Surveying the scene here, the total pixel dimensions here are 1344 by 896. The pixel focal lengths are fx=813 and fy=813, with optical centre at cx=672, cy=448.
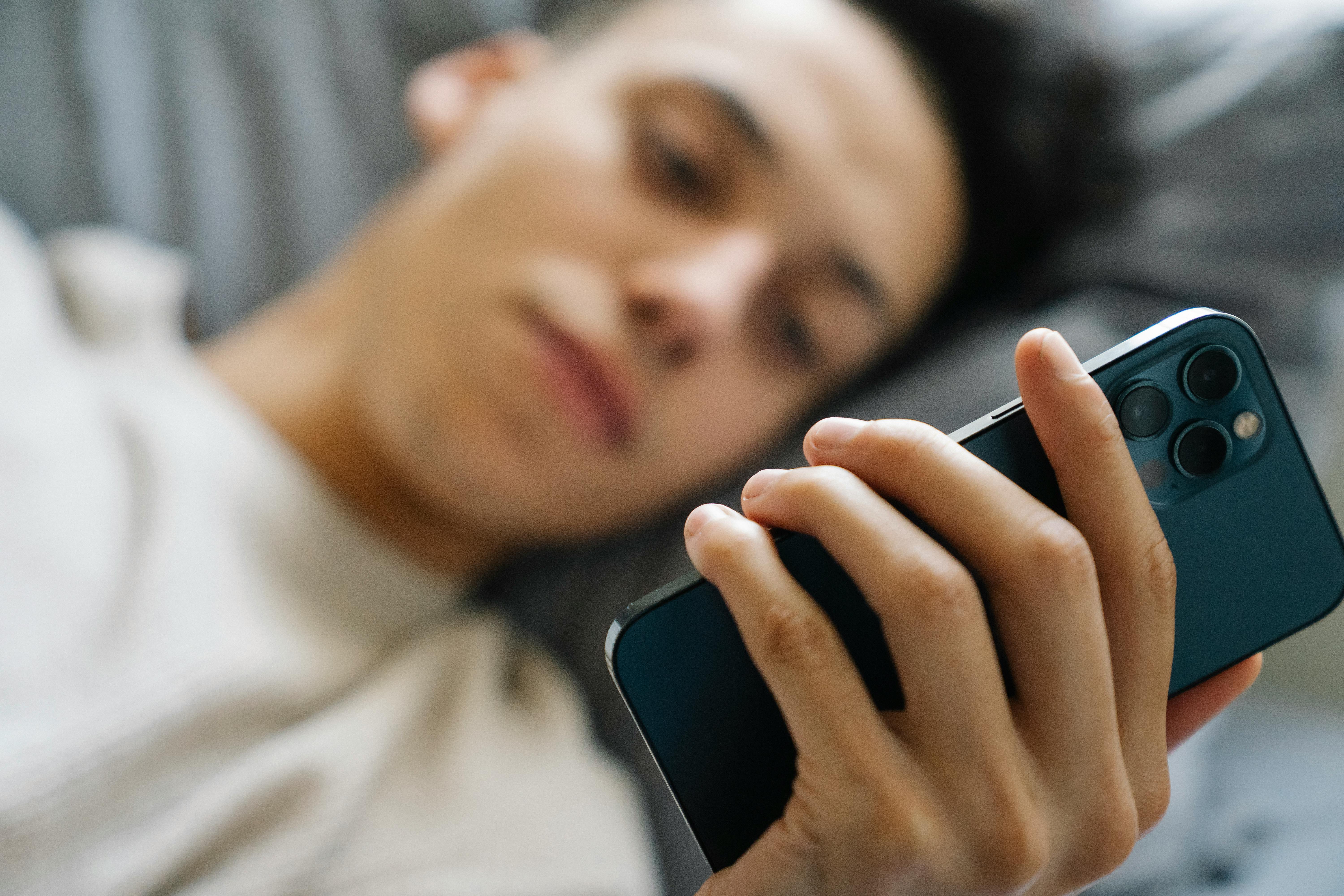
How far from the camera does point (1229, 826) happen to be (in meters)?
0.37

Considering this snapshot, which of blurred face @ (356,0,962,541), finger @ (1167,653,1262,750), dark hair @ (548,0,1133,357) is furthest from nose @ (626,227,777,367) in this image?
finger @ (1167,653,1262,750)

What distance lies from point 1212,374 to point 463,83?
1.81ft

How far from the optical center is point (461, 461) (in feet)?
A: 1.48

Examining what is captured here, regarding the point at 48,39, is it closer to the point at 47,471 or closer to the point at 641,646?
the point at 47,471

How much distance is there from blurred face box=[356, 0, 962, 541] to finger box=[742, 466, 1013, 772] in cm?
20

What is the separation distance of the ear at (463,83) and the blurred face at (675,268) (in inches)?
5.3

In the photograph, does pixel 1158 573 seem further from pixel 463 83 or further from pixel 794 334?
pixel 463 83

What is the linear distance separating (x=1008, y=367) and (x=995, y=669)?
0.17m

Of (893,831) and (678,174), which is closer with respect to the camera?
(893,831)

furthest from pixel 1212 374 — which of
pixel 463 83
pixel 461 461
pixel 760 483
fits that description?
pixel 463 83

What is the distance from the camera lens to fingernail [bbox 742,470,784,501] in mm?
206

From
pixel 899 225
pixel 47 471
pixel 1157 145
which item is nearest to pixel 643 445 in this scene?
pixel 899 225

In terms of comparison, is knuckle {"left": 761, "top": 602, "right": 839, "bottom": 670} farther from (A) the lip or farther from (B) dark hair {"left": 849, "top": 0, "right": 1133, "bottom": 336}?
(B) dark hair {"left": 849, "top": 0, "right": 1133, "bottom": 336}

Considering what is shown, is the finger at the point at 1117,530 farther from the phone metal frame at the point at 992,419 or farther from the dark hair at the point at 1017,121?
the dark hair at the point at 1017,121
